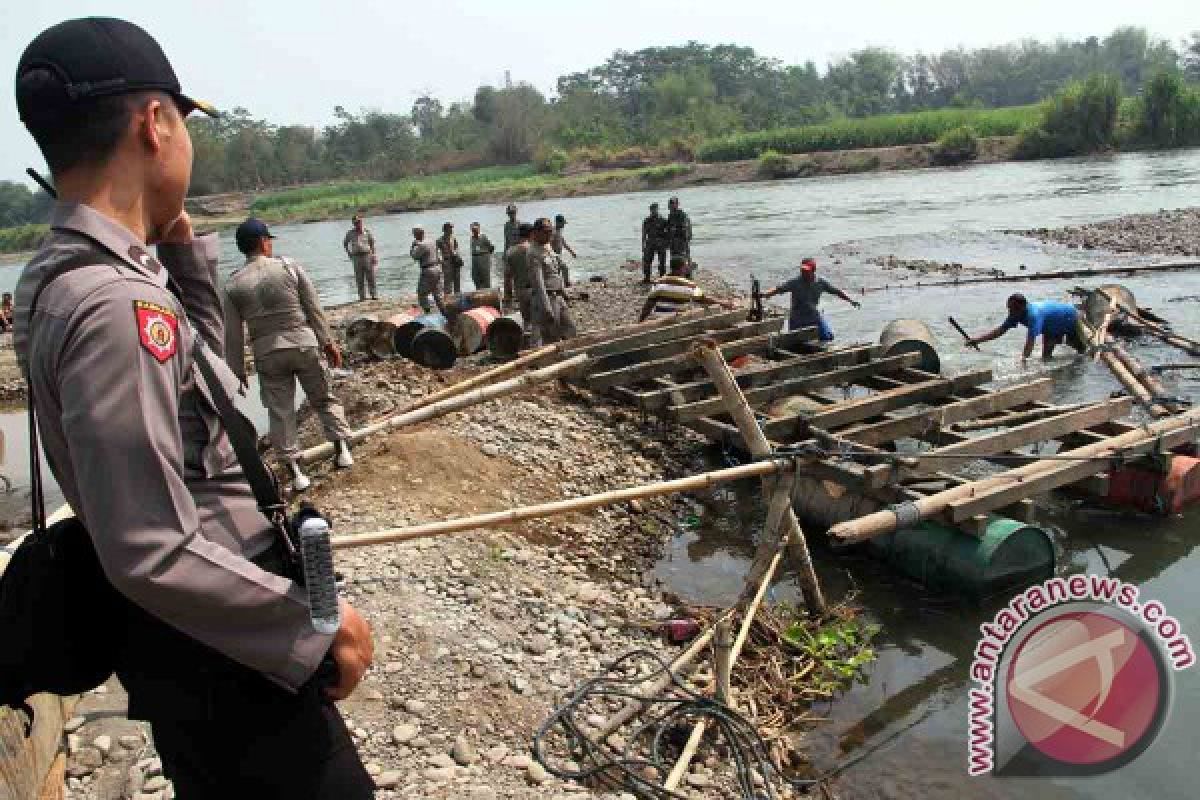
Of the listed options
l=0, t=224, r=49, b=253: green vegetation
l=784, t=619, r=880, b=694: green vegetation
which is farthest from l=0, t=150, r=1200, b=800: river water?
l=0, t=224, r=49, b=253: green vegetation

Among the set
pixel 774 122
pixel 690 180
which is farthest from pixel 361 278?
pixel 774 122

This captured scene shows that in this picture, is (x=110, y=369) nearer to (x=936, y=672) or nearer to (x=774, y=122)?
(x=936, y=672)

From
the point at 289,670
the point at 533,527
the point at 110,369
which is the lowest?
the point at 533,527

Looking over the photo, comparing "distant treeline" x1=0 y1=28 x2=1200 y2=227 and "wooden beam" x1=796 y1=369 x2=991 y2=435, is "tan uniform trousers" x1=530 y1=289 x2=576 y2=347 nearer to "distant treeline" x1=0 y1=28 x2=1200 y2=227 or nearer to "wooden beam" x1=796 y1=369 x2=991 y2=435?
"wooden beam" x1=796 y1=369 x2=991 y2=435

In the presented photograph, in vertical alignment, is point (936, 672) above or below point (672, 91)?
below

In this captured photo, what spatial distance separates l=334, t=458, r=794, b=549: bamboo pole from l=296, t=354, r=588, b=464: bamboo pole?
3.15 metres

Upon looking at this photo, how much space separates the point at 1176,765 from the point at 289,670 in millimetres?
4917

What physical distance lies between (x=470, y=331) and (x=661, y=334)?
108 inches

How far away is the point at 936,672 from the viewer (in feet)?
19.1

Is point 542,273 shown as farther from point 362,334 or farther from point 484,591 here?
point 484,591

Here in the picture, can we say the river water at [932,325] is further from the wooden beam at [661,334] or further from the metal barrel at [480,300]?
the metal barrel at [480,300]

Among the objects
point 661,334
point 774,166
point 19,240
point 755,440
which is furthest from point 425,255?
point 19,240

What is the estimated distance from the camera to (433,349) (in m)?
11.3

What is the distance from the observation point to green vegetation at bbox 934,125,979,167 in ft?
186
